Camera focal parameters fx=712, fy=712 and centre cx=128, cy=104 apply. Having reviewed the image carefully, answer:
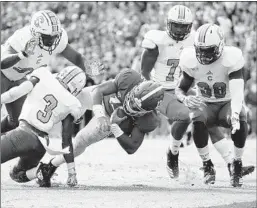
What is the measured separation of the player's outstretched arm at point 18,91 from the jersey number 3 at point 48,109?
0.16 meters

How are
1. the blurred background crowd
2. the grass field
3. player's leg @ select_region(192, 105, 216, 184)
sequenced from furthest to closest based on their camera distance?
1. the blurred background crowd
2. player's leg @ select_region(192, 105, 216, 184)
3. the grass field

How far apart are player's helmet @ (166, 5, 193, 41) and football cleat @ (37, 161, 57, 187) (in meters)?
2.22

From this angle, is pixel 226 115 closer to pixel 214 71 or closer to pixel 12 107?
pixel 214 71

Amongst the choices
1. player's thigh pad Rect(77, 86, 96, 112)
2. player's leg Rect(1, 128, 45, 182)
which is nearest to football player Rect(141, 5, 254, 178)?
player's thigh pad Rect(77, 86, 96, 112)

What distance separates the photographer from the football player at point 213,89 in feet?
21.2

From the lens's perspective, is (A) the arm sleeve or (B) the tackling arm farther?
(A) the arm sleeve

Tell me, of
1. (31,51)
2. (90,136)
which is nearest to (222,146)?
(90,136)

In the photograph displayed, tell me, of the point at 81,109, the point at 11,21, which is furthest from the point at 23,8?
the point at 81,109

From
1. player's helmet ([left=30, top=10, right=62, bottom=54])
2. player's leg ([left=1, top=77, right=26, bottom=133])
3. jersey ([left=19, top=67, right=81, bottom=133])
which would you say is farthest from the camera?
player's leg ([left=1, top=77, right=26, bottom=133])

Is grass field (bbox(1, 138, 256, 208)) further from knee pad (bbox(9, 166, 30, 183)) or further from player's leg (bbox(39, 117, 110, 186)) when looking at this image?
player's leg (bbox(39, 117, 110, 186))

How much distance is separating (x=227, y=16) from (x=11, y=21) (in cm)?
542

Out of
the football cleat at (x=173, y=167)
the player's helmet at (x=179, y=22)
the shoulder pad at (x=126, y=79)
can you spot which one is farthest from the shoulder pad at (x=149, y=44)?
the shoulder pad at (x=126, y=79)

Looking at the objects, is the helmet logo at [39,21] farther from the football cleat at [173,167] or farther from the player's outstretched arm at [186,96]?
the football cleat at [173,167]

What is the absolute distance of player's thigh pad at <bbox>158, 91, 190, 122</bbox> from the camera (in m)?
6.98
